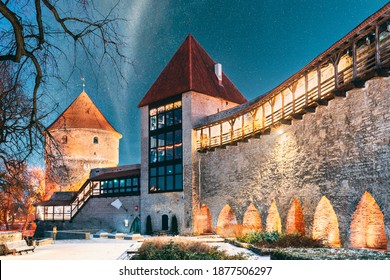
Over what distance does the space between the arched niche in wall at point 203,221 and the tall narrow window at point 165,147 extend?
1.44 m

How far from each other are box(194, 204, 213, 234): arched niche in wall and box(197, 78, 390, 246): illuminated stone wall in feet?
7.21

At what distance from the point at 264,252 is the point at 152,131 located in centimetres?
1361

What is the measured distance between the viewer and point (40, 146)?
5.27 m

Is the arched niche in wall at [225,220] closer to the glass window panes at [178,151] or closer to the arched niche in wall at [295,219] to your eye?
the glass window panes at [178,151]

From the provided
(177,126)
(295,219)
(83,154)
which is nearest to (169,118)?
(177,126)

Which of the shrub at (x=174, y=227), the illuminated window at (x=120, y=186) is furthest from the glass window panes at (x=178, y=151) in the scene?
the illuminated window at (x=120, y=186)

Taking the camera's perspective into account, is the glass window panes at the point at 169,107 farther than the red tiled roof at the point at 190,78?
Yes

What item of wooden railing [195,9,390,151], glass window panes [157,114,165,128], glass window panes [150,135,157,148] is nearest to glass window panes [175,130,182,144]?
glass window panes [157,114,165,128]

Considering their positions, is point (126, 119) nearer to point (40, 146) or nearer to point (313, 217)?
point (313, 217)

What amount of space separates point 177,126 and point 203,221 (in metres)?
4.63

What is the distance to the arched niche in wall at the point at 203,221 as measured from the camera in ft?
65.4

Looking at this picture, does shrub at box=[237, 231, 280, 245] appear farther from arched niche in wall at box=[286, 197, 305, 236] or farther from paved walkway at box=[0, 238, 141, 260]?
paved walkway at box=[0, 238, 141, 260]

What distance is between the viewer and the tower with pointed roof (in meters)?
20.5

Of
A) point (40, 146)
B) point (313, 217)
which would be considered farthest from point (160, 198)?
point (40, 146)
